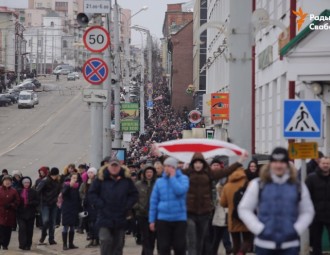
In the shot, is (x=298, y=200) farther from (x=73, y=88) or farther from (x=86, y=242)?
(x=73, y=88)

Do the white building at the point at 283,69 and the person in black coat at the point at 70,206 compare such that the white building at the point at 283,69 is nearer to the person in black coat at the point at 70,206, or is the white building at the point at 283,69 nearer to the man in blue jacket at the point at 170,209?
the man in blue jacket at the point at 170,209

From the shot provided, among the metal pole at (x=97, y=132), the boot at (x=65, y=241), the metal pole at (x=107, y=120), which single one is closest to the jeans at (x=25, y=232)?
the boot at (x=65, y=241)

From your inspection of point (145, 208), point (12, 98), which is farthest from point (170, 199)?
point (12, 98)

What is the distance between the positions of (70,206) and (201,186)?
6688 millimetres

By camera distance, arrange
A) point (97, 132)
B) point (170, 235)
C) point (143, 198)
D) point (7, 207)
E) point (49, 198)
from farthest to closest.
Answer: point (97, 132) < point (49, 198) < point (7, 207) < point (143, 198) < point (170, 235)

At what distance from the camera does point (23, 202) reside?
20.7 metres

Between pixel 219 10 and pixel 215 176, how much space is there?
37.4 metres

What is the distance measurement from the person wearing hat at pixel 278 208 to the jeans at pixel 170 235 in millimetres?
3722

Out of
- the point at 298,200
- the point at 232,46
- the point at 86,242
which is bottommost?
the point at 86,242

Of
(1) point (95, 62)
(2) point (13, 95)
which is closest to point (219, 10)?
(1) point (95, 62)

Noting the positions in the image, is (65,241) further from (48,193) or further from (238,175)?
(238,175)

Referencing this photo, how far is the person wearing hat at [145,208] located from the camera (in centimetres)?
1588

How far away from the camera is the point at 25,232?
2086 centimetres

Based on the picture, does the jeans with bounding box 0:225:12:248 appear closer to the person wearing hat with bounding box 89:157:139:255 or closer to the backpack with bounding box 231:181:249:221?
the person wearing hat with bounding box 89:157:139:255
